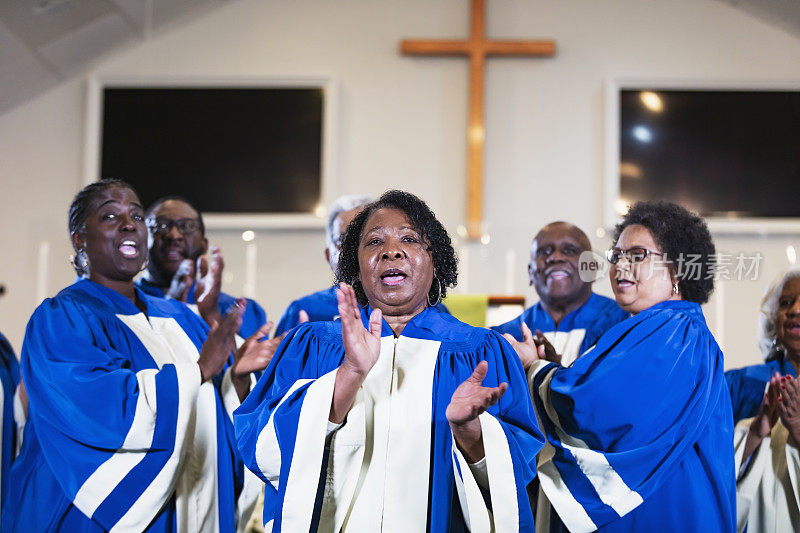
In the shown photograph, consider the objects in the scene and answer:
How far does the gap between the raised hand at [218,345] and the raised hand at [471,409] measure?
116 cm

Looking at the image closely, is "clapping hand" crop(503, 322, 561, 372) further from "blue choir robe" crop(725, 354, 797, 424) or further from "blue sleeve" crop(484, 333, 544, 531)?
"blue choir robe" crop(725, 354, 797, 424)

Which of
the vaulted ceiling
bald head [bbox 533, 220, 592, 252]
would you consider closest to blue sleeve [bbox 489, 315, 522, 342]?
bald head [bbox 533, 220, 592, 252]

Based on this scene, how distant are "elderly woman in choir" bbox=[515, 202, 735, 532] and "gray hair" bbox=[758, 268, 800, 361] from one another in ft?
3.78

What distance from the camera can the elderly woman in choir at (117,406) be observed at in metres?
3.12

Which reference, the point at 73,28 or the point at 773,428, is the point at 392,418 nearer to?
the point at 773,428

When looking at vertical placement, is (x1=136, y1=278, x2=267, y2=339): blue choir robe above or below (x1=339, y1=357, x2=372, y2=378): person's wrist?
above

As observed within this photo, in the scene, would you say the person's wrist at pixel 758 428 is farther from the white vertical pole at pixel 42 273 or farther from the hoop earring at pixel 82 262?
the white vertical pole at pixel 42 273

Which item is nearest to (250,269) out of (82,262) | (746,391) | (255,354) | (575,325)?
(82,262)

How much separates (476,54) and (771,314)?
3.15 m

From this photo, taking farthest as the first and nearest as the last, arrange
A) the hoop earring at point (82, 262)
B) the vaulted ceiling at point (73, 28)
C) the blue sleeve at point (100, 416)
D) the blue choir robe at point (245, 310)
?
the vaulted ceiling at point (73, 28) → the blue choir robe at point (245, 310) → the hoop earring at point (82, 262) → the blue sleeve at point (100, 416)

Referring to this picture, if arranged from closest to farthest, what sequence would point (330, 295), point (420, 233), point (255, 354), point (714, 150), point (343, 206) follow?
point (420, 233) → point (255, 354) → point (330, 295) → point (343, 206) → point (714, 150)

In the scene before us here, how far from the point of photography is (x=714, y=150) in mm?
6281

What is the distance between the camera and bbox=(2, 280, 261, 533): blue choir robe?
311 cm

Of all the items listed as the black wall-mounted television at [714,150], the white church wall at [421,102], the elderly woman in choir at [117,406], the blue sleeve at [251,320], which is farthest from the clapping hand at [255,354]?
the black wall-mounted television at [714,150]
